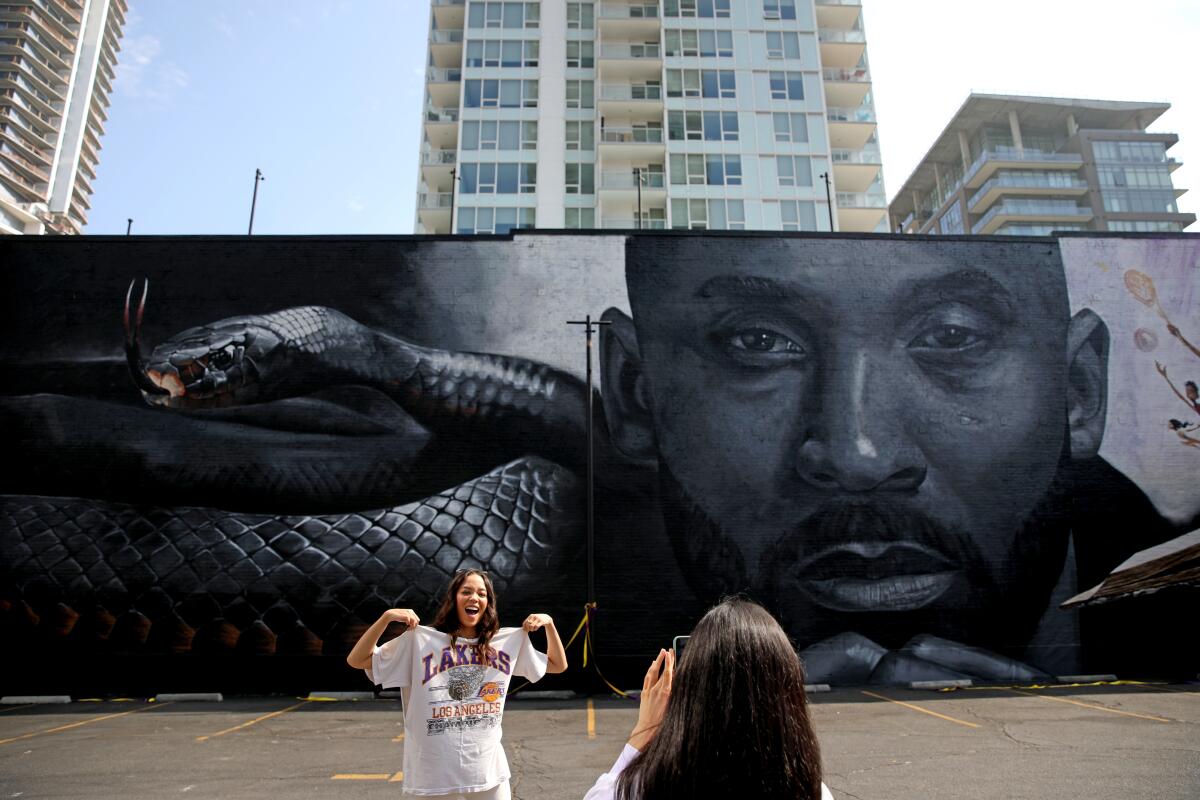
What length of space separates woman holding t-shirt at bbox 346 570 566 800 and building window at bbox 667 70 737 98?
35.8 metres

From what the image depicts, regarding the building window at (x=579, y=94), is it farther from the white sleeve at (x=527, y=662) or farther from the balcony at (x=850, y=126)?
the white sleeve at (x=527, y=662)

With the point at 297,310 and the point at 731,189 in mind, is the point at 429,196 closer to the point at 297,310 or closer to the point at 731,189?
the point at 731,189

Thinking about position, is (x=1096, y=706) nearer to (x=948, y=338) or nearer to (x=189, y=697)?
(x=948, y=338)

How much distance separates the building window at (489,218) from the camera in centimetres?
3394

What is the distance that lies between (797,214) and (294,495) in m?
27.3

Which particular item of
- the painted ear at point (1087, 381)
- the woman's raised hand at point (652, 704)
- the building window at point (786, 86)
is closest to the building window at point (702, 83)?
the building window at point (786, 86)

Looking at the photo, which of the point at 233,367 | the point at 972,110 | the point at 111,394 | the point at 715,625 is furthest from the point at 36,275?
the point at 972,110

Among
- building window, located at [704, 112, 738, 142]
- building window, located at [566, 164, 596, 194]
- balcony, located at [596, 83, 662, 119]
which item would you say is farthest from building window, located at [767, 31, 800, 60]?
building window, located at [566, 164, 596, 194]

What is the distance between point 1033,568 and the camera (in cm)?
1380

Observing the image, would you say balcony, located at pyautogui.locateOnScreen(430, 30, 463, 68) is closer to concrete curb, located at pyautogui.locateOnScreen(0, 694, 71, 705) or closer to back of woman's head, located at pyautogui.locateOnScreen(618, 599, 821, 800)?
concrete curb, located at pyautogui.locateOnScreen(0, 694, 71, 705)

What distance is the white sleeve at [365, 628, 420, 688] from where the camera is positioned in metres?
3.45

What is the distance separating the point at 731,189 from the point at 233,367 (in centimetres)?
2560

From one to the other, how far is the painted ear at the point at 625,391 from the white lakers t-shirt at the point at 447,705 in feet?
34.4

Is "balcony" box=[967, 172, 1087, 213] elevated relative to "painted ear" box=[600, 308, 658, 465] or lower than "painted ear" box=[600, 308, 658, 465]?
elevated
